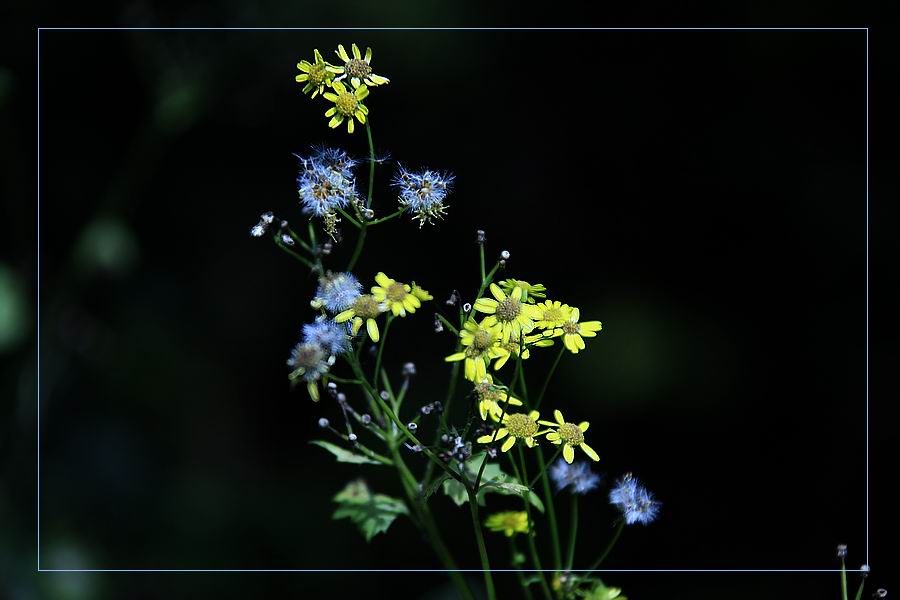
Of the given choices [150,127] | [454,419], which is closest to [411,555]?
[454,419]

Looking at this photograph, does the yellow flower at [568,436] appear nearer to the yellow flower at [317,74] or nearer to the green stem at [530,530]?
the green stem at [530,530]

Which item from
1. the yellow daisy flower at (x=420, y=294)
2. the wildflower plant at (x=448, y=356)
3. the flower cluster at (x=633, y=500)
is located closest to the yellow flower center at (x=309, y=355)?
the wildflower plant at (x=448, y=356)

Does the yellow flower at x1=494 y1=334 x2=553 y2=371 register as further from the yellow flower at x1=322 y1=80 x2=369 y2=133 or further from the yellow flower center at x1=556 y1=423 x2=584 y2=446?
the yellow flower at x1=322 y1=80 x2=369 y2=133

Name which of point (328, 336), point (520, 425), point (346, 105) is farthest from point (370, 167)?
point (520, 425)

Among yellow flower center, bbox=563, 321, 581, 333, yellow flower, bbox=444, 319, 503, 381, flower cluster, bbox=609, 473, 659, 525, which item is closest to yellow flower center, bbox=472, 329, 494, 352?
yellow flower, bbox=444, 319, 503, 381
